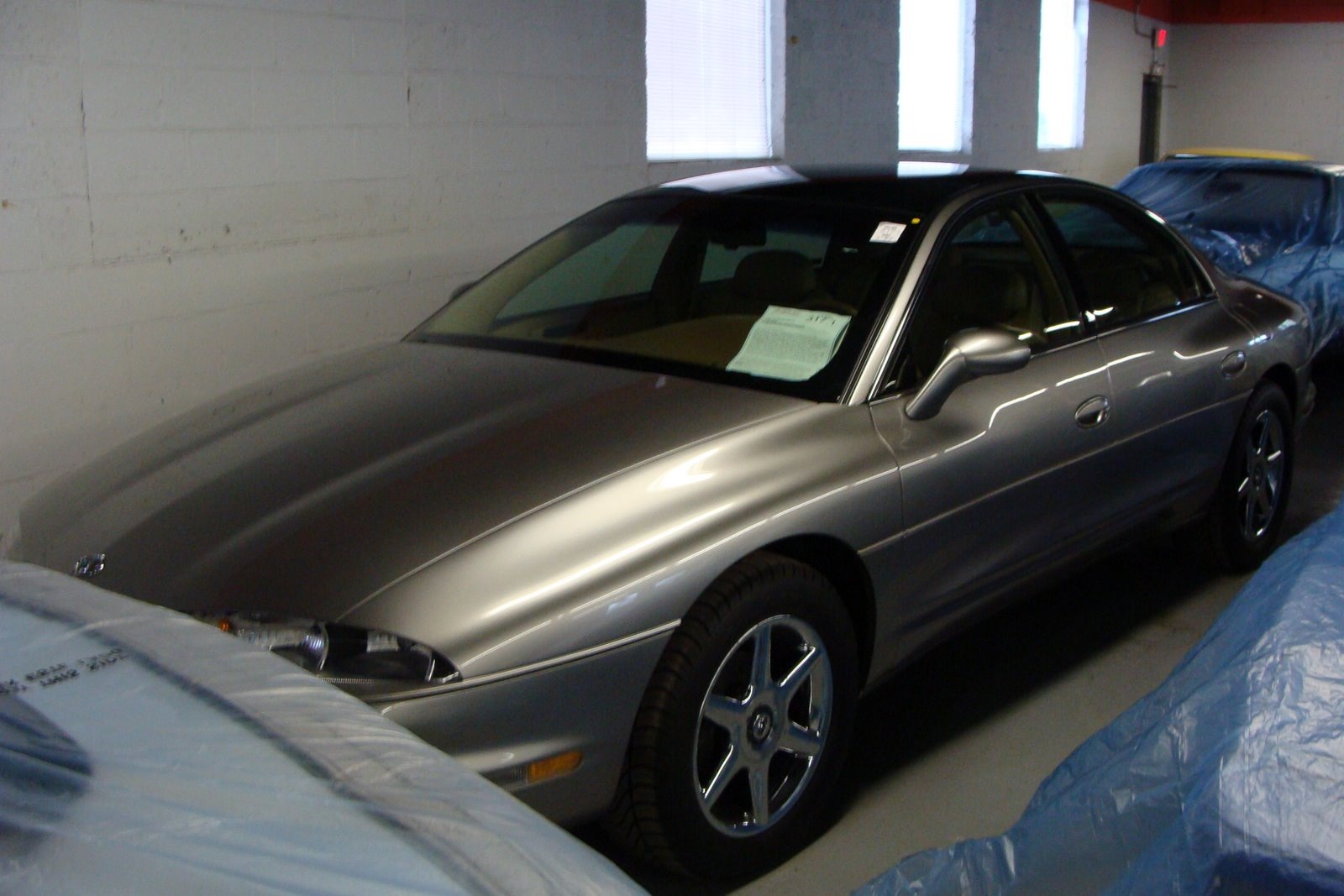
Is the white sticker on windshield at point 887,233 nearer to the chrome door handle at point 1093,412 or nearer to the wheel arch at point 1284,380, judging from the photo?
the chrome door handle at point 1093,412

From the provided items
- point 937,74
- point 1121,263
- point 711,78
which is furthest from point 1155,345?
point 937,74

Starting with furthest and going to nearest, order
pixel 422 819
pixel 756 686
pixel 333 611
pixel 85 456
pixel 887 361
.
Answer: pixel 85 456, pixel 887 361, pixel 756 686, pixel 333 611, pixel 422 819

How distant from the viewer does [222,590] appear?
2295 mm

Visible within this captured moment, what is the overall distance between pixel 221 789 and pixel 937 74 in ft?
32.3

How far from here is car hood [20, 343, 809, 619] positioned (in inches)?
91.4

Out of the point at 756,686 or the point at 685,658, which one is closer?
the point at 685,658

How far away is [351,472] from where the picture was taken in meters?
2.61

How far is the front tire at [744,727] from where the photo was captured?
7.90ft

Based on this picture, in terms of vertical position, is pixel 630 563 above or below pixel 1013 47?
below

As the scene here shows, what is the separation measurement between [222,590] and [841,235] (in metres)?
1.72

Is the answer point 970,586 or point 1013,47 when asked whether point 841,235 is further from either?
point 1013,47

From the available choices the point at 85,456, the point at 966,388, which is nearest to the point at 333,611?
the point at 966,388

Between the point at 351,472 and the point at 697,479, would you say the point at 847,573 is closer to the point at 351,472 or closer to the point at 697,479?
the point at 697,479

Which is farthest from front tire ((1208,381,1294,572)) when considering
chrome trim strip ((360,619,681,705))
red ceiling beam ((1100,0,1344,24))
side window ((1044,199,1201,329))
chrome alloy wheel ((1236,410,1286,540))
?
red ceiling beam ((1100,0,1344,24))
